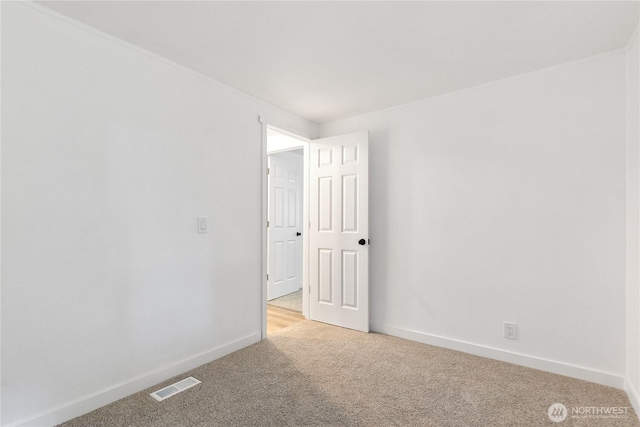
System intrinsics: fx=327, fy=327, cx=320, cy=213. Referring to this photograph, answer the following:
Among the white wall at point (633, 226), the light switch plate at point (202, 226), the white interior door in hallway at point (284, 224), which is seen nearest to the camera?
the white wall at point (633, 226)

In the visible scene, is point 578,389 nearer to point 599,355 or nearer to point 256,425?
point 599,355

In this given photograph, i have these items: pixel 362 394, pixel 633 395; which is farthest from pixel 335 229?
pixel 633 395

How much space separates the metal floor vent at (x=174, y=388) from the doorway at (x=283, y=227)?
188 centimetres

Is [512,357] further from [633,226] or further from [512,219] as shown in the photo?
[633,226]

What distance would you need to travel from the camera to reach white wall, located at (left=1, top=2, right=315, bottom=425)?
5.46ft

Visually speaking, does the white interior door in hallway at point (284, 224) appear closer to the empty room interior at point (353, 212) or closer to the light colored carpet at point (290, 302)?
the light colored carpet at point (290, 302)

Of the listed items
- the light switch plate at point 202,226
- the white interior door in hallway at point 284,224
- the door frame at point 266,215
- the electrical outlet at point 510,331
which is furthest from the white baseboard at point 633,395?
the white interior door in hallway at point 284,224

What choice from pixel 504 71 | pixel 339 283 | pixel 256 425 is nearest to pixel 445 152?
pixel 504 71

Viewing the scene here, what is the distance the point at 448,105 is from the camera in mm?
2875

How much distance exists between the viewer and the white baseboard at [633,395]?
1861mm

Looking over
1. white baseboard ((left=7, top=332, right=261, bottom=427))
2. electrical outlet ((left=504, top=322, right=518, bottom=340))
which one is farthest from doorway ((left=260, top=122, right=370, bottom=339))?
electrical outlet ((left=504, top=322, right=518, bottom=340))

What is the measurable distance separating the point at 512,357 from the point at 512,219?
1.07 metres

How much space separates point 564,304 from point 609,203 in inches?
29.9

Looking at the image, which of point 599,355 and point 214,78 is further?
point 214,78
